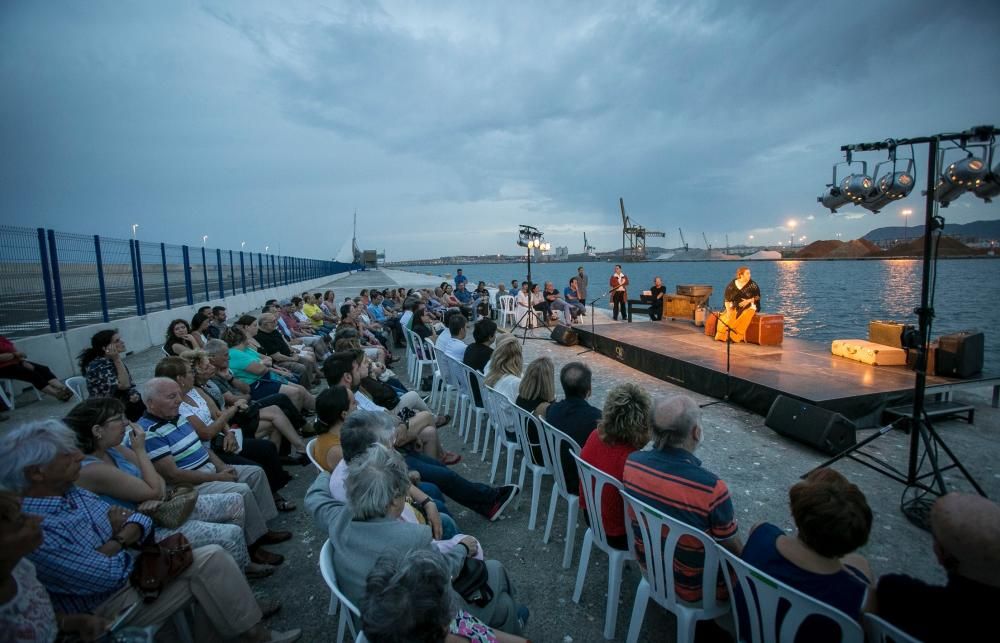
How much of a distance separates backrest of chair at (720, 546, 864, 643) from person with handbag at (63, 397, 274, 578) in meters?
2.16

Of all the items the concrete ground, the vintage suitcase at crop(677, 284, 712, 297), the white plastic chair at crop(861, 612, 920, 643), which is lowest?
the concrete ground

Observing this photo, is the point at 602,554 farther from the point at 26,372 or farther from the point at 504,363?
the point at 26,372

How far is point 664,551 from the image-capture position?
1.74m

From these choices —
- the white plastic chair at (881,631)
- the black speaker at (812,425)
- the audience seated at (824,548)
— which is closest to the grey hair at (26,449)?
the audience seated at (824,548)

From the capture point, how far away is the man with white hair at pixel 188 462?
Answer: 2.40m

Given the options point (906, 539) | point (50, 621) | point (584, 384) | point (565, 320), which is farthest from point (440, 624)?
point (565, 320)

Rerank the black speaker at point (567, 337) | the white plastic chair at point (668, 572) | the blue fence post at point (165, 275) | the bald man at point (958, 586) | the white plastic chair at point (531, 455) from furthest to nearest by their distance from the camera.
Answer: the black speaker at point (567, 337) < the blue fence post at point (165, 275) < the white plastic chair at point (531, 455) < the white plastic chair at point (668, 572) < the bald man at point (958, 586)

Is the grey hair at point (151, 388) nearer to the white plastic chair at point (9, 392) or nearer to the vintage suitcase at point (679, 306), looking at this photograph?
the white plastic chair at point (9, 392)

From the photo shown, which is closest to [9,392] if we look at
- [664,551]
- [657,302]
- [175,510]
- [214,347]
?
[214,347]

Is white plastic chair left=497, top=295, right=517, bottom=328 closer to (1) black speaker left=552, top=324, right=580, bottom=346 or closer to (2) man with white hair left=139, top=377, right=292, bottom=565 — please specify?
(1) black speaker left=552, top=324, right=580, bottom=346

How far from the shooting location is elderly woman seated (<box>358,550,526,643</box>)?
109cm

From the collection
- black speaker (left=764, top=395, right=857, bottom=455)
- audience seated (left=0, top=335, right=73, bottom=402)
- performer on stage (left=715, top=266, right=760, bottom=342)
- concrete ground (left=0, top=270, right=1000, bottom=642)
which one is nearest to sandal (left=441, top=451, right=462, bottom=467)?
concrete ground (left=0, top=270, right=1000, bottom=642)

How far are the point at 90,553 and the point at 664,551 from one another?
6.81 feet

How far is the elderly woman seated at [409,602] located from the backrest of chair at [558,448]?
4.48 feet
